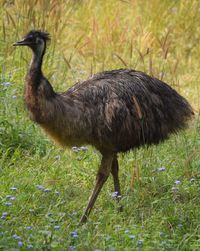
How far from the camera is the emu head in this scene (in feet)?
20.4

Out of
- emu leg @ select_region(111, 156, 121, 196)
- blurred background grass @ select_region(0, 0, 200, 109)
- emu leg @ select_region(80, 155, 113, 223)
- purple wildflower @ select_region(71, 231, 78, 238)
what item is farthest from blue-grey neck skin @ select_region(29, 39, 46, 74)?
blurred background grass @ select_region(0, 0, 200, 109)

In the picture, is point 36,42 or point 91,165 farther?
point 91,165

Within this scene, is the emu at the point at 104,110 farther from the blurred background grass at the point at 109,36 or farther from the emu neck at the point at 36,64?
the blurred background grass at the point at 109,36

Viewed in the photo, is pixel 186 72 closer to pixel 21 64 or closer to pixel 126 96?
pixel 21 64

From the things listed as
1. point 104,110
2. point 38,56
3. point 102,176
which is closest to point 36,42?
point 38,56

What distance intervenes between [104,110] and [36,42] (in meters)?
0.68

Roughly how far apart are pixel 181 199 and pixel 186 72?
11.7 feet

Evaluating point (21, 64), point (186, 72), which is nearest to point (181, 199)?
point (21, 64)

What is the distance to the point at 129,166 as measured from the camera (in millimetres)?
7121

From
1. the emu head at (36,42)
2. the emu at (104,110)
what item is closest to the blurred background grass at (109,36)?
the emu at (104,110)

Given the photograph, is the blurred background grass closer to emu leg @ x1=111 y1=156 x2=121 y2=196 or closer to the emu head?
emu leg @ x1=111 y1=156 x2=121 y2=196

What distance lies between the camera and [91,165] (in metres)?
7.20

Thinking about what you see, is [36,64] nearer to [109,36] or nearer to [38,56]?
[38,56]

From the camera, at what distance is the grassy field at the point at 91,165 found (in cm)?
563
